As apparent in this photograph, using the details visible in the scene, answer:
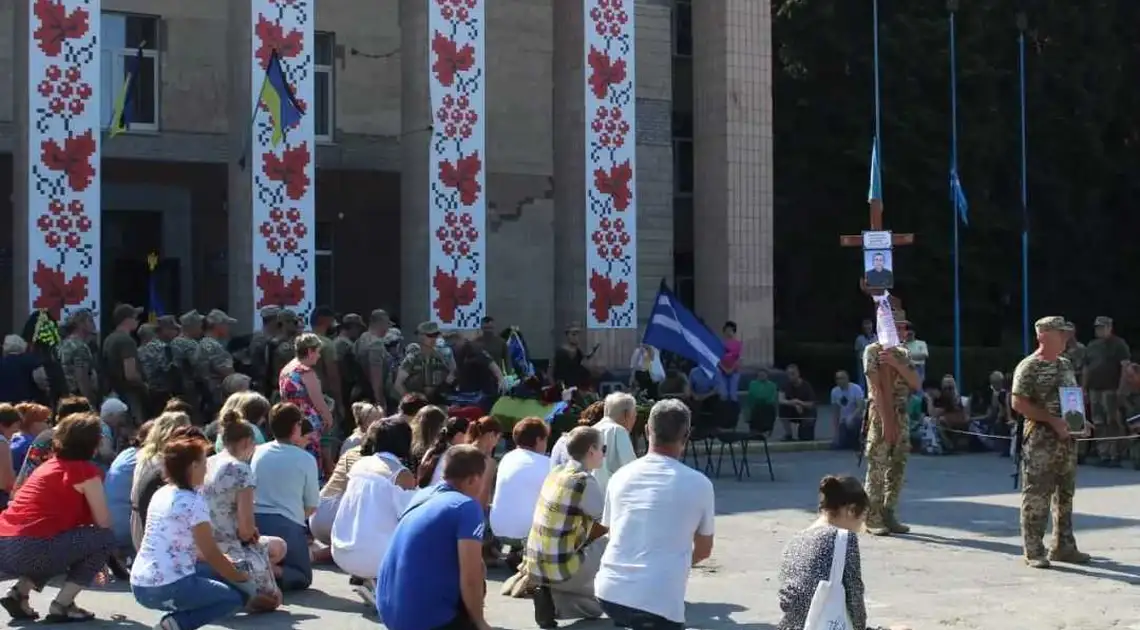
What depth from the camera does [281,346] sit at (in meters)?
17.8

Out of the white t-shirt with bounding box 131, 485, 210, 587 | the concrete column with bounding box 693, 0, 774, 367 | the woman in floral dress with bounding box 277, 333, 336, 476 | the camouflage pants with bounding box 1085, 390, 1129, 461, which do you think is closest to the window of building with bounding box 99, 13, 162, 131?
the concrete column with bounding box 693, 0, 774, 367

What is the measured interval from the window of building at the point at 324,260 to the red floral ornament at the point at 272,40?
6.49 meters

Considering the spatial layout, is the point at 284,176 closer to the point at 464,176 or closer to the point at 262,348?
the point at 464,176

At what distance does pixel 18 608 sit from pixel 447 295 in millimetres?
14654

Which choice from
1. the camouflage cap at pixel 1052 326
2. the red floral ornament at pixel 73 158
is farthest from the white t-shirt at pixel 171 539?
the red floral ornament at pixel 73 158

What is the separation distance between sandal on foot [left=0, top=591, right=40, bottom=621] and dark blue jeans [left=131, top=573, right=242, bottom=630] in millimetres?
1627

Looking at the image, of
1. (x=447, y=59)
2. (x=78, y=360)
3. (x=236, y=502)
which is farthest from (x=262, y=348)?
(x=236, y=502)

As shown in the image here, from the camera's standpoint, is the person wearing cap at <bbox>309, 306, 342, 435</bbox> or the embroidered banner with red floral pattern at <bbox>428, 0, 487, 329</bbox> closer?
the person wearing cap at <bbox>309, 306, 342, 435</bbox>

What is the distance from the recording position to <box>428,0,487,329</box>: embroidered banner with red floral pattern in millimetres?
24562

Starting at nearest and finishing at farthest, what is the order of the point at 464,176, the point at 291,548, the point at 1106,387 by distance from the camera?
the point at 291,548 < the point at 1106,387 < the point at 464,176

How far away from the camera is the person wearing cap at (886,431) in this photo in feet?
45.8

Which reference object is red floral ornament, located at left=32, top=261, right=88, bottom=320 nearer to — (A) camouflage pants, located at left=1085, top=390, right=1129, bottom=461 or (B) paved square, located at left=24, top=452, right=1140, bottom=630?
(B) paved square, located at left=24, top=452, right=1140, bottom=630

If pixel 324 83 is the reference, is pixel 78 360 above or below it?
below

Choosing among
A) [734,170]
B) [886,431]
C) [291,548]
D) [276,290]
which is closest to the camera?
[291,548]
